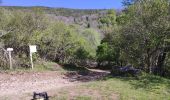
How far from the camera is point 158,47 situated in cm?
1986

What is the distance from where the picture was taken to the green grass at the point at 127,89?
13.0 m

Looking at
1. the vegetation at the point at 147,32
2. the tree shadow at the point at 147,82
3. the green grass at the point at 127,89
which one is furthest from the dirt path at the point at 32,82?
the vegetation at the point at 147,32

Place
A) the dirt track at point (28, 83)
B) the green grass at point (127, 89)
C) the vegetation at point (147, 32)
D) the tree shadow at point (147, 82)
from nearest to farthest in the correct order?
the green grass at point (127, 89), the dirt track at point (28, 83), the tree shadow at point (147, 82), the vegetation at point (147, 32)

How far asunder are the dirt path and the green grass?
130cm

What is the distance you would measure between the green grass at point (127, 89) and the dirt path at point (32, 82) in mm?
1298

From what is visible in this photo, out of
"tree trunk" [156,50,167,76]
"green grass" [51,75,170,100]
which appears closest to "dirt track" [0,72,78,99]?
"green grass" [51,75,170,100]

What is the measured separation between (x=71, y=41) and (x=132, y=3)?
1204 cm

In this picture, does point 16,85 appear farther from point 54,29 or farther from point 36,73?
point 54,29

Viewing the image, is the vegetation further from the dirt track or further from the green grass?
the dirt track

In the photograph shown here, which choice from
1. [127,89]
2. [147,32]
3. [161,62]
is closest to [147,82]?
[127,89]

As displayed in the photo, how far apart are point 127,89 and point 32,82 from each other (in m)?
4.32

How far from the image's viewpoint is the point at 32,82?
53.7 ft

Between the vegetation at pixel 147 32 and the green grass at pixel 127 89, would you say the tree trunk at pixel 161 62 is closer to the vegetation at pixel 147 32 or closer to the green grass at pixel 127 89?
the vegetation at pixel 147 32

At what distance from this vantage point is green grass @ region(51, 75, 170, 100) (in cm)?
Answer: 1298
